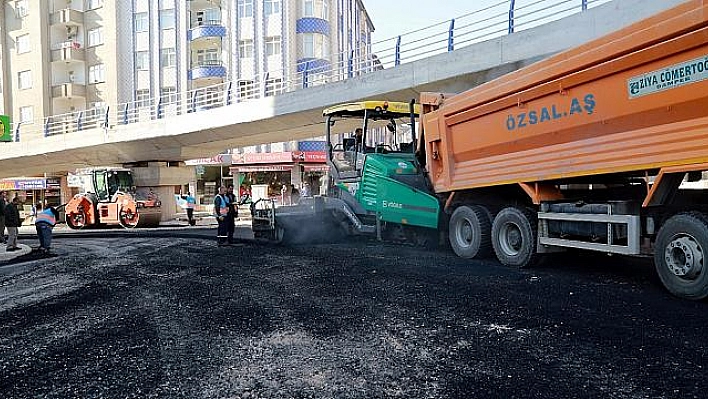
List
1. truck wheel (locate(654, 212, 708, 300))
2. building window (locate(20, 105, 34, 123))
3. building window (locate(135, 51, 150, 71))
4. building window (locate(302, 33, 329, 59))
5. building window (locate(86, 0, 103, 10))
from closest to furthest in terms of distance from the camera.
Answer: truck wheel (locate(654, 212, 708, 300)) < building window (locate(302, 33, 329, 59)) < building window (locate(135, 51, 150, 71)) < building window (locate(86, 0, 103, 10)) < building window (locate(20, 105, 34, 123))

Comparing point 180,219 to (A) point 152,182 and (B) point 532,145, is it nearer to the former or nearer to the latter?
(A) point 152,182

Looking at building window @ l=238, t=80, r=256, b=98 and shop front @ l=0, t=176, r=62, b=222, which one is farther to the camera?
shop front @ l=0, t=176, r=62, b=222

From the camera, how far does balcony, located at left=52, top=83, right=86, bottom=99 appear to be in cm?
3769

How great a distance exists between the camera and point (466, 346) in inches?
153

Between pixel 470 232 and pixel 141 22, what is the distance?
34.6 meters

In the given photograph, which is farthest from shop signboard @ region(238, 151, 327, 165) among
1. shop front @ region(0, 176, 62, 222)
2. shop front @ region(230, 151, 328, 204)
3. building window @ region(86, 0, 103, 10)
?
building window @ region(86, 0, 103, 10)

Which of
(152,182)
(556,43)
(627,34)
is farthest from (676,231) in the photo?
(152,182)

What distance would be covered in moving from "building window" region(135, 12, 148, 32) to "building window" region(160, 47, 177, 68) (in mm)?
2238

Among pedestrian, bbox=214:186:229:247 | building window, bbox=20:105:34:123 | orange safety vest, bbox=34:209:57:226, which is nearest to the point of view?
pedestrian, bbox=214:186:229:247

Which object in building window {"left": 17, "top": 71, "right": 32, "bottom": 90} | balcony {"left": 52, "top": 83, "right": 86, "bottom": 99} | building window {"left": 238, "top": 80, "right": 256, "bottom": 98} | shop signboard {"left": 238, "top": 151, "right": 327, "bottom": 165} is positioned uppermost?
building window {"left": 17, "top": 71, "right": 32, "bottom": 90}

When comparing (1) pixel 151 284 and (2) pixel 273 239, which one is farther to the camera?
(2) pixel 273 239

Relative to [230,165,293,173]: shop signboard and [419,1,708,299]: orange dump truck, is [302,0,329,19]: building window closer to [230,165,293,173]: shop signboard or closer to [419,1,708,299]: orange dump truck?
[230,165,293,173]: shop signboard

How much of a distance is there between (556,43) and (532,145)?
5.19 meters

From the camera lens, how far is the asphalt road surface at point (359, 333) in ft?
10.6
